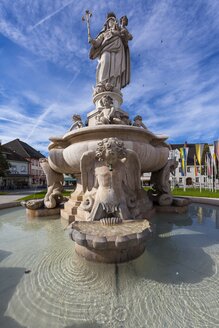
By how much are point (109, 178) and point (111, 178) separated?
0.04 metres

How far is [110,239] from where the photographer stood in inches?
79.2

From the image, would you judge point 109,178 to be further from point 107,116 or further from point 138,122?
point 138,122

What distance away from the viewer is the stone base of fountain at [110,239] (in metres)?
1.96

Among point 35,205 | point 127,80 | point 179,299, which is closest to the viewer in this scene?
point 179,299

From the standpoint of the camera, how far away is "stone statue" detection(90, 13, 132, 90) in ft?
25.8

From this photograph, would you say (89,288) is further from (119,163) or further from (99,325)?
(119,163)

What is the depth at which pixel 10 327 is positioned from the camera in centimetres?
136

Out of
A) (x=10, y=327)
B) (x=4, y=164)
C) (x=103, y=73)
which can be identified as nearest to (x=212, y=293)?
(x=10, y=327)

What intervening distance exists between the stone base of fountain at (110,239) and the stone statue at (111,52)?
689cm

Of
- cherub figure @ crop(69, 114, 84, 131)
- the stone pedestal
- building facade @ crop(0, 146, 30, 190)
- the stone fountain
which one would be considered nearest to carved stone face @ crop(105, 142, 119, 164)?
the stone fountain

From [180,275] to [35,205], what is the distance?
445cm

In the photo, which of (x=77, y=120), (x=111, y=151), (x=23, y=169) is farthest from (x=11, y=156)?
(x=111, y=151)

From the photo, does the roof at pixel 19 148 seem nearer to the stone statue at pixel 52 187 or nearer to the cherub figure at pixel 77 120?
the cherub figure at pixel 77 120

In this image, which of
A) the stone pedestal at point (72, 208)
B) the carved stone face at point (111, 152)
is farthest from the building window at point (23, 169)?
the carved stone face at point (111, 152)
